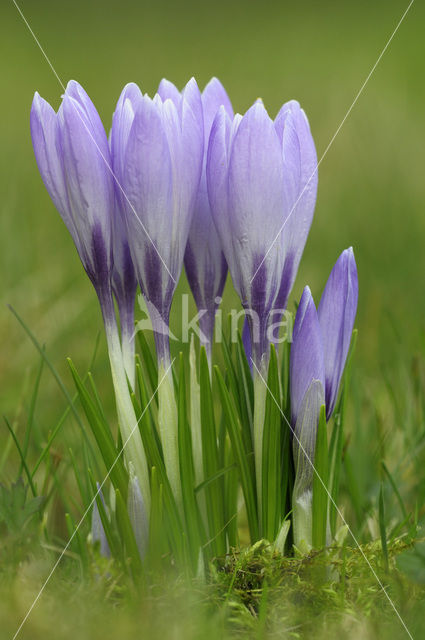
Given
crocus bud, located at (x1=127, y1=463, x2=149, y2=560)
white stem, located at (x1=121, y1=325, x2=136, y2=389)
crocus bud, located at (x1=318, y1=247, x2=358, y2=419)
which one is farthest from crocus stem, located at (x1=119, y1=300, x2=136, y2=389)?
crocus bud, located at (x1=318, y1=247, x2=358, y2=419)

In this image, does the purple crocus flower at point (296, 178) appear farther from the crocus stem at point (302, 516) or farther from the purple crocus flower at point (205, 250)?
the crocus stem at point (302, 516)

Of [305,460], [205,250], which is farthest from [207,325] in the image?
[305,460]

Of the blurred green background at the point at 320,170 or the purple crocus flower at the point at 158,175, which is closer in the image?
the purple crocus flower at the point at 158,175

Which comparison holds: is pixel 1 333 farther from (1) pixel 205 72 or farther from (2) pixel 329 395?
(1) pixel 205 72

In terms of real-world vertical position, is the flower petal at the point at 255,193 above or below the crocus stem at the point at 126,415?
above

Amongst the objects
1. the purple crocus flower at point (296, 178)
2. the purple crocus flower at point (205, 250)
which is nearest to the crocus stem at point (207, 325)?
the purple crocus flower at point (205, 250)

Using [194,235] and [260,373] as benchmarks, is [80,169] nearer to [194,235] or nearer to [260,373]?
[194,235]

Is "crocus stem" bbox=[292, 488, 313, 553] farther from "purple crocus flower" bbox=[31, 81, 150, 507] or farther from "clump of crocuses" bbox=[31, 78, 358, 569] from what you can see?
"purple crocus flower" bbox=[31, 81, 150, 507]
